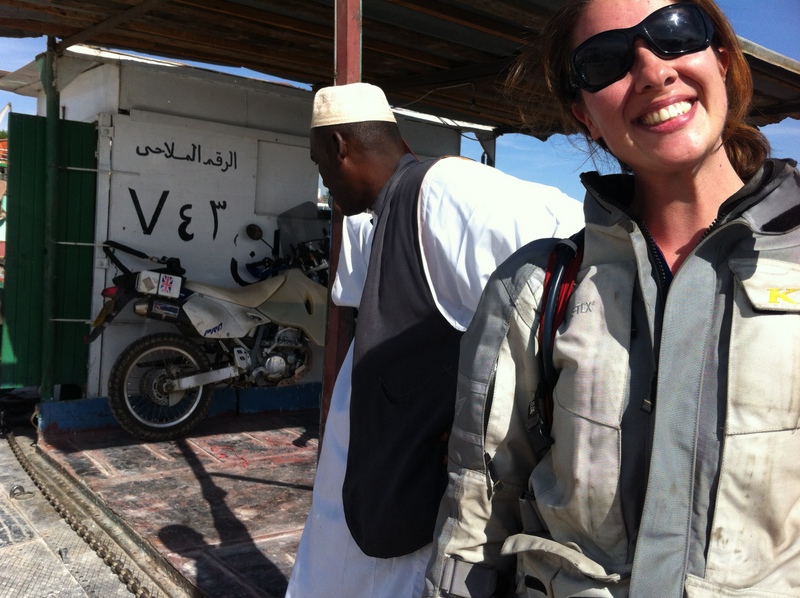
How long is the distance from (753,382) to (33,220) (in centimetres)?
603

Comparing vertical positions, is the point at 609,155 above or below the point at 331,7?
below

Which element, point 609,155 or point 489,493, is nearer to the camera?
point 489,493

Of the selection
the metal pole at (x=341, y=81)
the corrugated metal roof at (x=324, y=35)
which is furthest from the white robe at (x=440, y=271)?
the corrugated metal roof at (x=324, y=35)

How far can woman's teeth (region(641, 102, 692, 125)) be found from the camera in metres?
1.21

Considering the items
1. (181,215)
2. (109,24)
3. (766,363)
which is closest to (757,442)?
(766,363)

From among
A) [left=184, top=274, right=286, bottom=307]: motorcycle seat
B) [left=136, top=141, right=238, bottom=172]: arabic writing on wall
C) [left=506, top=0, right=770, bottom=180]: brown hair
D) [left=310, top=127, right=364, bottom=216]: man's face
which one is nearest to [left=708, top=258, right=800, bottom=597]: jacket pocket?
[left=506, top=0, right=770, bottom=180]: brown hair

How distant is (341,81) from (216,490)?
→ 3.08 meters

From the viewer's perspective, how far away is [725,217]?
3.77ft

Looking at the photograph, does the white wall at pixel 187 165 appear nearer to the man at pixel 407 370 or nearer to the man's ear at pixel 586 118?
the man at pixel 407 370

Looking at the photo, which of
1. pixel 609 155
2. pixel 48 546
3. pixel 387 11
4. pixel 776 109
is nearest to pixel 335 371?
pixel 609 155

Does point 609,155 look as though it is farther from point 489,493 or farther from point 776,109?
point 776,109

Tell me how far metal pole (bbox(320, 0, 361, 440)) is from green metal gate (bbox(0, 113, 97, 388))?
12.7 ft

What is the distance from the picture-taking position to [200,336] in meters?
6.24

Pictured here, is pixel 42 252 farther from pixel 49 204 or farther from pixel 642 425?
pixel 642 425
